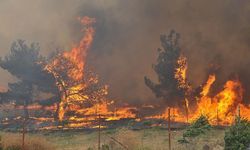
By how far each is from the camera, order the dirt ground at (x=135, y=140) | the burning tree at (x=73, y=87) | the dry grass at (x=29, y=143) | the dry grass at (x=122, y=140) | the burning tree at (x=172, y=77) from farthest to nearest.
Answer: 1. the burning tree at (x=73, y=87)
2. the burning tree at (x=172, y=77)
3. the dirt ground at (x=135, y=140)
4. the dry grass at (x=122, y=140)
5. the dry grass at (x=29, y=143)

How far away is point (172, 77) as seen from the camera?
64.8 meters

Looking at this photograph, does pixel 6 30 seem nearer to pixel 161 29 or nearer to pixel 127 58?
pixel 127 58

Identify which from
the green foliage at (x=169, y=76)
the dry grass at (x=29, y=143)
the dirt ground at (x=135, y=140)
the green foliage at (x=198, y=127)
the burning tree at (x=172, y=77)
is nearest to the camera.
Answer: the dry grass at (x=29, y=143)

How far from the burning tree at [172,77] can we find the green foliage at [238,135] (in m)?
39.0

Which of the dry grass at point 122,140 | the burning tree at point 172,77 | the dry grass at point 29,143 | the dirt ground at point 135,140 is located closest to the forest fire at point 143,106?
the burning tree at point 172,77

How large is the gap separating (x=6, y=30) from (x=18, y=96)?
102ft

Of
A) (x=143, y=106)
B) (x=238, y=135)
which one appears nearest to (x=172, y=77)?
(x=143, y=106)

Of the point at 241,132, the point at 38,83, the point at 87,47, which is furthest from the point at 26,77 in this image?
the point at 241,132

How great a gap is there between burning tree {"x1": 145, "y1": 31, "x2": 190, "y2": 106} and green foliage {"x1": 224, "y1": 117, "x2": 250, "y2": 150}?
39.0 meters

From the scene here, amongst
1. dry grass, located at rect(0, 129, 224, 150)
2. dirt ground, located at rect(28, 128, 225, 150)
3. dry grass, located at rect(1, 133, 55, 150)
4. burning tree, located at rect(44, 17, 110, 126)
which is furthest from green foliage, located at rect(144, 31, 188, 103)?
dry grass, located at rect(1, 133, 55, 150)

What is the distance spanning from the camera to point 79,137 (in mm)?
53125

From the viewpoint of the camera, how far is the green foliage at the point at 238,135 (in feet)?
81.6

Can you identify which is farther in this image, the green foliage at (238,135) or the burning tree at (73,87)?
the burning tree at (73,87)

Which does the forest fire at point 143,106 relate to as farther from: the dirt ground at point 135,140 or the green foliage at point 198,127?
the green foliage at point 198,127
